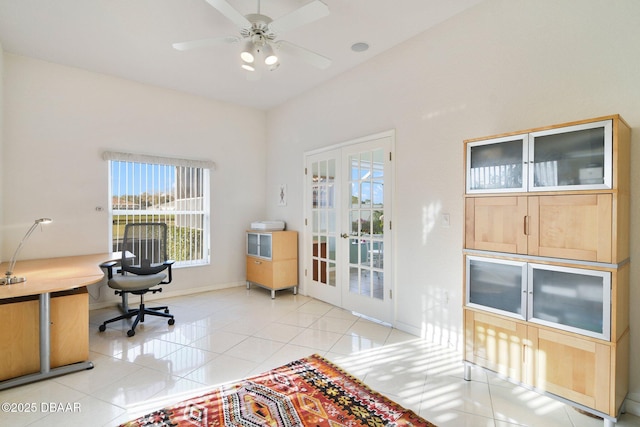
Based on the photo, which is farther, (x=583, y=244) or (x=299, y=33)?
(x=299, y=33)

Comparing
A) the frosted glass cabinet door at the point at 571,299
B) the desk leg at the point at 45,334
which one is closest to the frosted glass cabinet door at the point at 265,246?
the desk leg at the point at 45,334

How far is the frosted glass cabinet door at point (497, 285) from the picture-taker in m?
2.07

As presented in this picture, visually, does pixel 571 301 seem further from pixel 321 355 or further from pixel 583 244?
pixel 321 355

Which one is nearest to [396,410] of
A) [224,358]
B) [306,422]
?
[306,422]

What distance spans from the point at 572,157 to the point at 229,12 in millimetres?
2469

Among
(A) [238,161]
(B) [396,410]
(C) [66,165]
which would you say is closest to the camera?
(B) [396,410]

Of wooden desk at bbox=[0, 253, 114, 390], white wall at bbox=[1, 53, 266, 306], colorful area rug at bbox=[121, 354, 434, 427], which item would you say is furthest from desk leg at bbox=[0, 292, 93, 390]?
white wall at bbox=[1, 53, 266, 306]

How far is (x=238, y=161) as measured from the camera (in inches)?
205

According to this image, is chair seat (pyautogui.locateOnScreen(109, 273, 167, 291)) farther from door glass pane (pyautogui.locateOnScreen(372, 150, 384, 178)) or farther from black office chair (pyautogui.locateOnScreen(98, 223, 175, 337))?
door glass pane (pyautogui.locateOnScreen(372, 150, 384, 178))

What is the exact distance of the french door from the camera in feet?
11.5

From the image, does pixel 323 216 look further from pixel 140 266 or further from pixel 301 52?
pixel 140 266

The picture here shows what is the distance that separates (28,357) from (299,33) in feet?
11.8

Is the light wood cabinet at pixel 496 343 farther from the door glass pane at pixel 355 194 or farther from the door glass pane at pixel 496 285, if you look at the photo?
the door glass pane at pixel 355 194

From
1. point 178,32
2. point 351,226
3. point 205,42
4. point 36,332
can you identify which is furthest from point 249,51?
point 36,332
